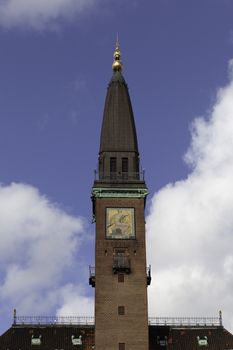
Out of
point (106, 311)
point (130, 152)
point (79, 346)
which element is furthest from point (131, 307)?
point (130, 152)

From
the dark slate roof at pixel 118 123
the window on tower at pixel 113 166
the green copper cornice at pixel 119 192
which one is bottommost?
the green copper cornice at pixel 119 192

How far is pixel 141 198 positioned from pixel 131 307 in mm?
13700

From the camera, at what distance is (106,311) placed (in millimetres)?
87625

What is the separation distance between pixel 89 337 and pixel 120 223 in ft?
51.5

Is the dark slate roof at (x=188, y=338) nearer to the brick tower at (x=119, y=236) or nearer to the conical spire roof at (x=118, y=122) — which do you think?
the brick tower at (x=119, y=236)

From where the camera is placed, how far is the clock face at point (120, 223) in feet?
300

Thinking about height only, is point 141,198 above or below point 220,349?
above

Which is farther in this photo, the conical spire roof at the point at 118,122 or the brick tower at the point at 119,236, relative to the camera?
the conical spire roof at the point at 118,122

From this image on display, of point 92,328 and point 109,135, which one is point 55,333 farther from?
point 109,135

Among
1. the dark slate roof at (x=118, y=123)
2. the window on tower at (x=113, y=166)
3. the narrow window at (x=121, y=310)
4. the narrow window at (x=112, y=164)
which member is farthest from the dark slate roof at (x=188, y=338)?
the dark slate roof at (x=118, y=123)

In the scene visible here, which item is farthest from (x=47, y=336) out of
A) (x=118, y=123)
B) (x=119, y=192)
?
(x=118, y=123)

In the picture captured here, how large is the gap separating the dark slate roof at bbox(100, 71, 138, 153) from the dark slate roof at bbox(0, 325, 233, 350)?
2319cm

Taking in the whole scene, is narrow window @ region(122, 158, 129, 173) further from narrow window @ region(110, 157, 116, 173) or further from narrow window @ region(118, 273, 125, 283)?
narrow window @ region(118, 273, 125, 283)

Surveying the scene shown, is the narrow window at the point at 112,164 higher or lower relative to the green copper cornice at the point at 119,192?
higher
